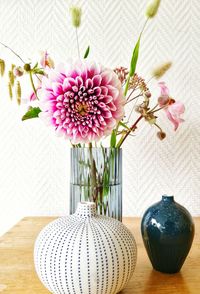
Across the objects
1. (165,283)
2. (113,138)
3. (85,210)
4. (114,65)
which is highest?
(114,65)

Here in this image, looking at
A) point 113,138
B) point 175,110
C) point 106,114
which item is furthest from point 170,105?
point 106,114

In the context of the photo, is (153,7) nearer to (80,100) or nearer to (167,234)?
(80,100)

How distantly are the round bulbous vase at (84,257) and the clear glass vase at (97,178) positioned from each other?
0.54 feet

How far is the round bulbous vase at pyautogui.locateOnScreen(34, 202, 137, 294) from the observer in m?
0.54

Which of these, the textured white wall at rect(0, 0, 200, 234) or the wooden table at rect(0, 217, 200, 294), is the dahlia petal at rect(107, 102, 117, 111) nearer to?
the wooden table at rect(0, 217, 200, 294)

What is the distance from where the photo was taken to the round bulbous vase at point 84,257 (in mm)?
541

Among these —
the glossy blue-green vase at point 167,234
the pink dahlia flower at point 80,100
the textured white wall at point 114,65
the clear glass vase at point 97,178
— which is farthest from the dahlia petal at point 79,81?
the textured white wall at point 114,65

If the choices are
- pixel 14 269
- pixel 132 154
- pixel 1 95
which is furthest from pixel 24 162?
pixel 14 269

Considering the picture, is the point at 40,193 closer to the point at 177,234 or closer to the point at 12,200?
the point at 12,200

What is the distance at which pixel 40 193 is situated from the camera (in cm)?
113

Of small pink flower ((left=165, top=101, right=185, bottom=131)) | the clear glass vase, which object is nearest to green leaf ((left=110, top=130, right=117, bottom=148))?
the clear glass vase

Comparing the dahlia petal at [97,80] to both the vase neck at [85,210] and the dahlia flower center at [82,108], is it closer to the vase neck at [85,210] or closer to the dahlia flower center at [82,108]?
the dahlia flower center at [82,108]

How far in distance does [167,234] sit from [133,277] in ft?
0.38

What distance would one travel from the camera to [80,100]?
0.57 meters
